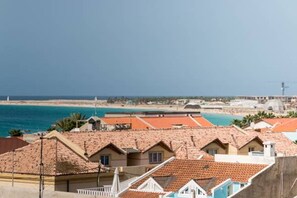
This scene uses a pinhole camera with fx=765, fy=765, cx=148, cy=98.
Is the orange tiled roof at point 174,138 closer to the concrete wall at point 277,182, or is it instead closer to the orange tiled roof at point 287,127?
the concrete wall at point 277,182

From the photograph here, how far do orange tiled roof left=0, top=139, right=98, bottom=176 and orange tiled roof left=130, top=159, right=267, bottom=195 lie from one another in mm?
4459

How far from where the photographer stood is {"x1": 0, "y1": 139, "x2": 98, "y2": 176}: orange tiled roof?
35844 mm

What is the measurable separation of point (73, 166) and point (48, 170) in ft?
4.85

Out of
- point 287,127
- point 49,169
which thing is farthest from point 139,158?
point 287,127

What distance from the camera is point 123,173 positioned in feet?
129

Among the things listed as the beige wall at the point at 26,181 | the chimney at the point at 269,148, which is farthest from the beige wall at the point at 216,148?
the beige wall at the point at 26,181

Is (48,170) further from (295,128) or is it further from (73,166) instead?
(295,128)

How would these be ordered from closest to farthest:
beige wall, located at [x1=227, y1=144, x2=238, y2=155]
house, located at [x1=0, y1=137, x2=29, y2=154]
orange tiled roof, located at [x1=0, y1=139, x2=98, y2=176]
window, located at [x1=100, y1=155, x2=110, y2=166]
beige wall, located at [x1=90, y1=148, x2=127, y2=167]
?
orange tiled roof, located at [x1=0, y1=139, x2=98, y2=176] < window, located at [x1=100, y1=155, x2=110, y2=166] < beige wall, located at [x1=90, y1=148, x2=127, y2=167] < beige wall, located at [x1=227, y1=144, x2=238, y2=155] < house, located at [x1=0, y1=137, x2=29, y2=154]

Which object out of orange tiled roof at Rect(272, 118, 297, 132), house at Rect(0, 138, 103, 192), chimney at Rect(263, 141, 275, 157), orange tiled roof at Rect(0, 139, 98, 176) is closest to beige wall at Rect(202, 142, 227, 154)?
house at Rect(0, 138, 103, 192)

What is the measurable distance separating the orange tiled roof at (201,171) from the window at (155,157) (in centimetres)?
901

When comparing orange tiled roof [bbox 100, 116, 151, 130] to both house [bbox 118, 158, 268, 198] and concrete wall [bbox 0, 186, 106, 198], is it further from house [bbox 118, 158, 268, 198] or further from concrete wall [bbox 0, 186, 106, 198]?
concrete wall [bbox 0, 186, 106, 198]

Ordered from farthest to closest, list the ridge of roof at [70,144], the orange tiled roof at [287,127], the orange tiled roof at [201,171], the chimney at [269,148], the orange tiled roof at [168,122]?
the orange tiled roof at [287,127], the orange tiled roof at [168,122], the ridge of roof at [70,144], the chimney at [269,148], the orange tiled roof at [201,171]

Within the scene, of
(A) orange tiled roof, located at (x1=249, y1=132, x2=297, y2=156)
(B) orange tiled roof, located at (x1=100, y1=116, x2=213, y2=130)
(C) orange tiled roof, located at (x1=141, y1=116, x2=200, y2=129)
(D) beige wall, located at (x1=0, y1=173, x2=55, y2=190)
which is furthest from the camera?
(C) orange tiled roof, located at (x1=141, y1=116, x2=200, y2=129)

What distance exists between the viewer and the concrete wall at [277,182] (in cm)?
2967
